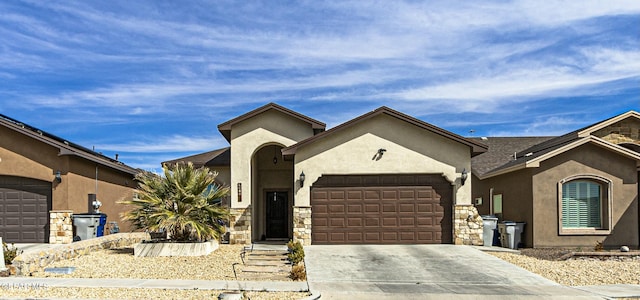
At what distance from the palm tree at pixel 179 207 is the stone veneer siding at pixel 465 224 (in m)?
7.62

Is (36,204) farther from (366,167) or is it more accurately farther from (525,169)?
(525,169)

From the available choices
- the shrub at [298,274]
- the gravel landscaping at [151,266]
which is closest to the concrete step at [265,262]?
the gravel landscaping at [151,266]

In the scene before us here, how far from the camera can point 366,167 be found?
19750mm

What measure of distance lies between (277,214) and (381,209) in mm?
5548

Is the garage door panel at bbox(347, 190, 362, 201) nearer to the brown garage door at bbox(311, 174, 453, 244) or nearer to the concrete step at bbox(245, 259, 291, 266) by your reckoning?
the brown garage door at bbox(311, 174, 453, 244)

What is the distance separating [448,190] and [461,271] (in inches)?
221

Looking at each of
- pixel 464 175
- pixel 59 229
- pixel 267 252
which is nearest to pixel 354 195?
pixel 464 175

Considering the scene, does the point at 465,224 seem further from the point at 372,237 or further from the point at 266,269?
the point at 266,269

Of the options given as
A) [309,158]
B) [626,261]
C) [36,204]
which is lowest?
[626,261]

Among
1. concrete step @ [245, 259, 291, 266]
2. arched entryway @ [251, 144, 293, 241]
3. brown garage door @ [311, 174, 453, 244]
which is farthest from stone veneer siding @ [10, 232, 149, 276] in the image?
brown garage door @ [311, 174, 453, 244]

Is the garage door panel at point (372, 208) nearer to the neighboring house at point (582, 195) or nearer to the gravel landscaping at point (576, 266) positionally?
the gravel landscaping at point (576, 266)

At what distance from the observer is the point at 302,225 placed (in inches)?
770

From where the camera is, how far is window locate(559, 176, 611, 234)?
762 inches

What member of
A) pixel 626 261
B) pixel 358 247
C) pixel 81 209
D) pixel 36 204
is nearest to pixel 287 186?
pixel 358 247
